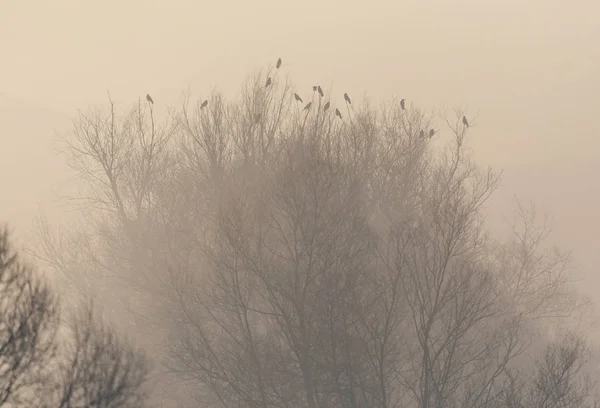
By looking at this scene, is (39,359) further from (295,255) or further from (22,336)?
(295,255)

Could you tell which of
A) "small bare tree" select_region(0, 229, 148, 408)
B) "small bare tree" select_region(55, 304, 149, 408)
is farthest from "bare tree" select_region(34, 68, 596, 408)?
"small bare tree" select_region(0, 229, 148, 408)

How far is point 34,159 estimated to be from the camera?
302 ft

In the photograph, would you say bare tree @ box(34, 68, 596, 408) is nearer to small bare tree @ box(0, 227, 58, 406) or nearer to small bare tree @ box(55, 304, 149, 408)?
small bare tree @ box(55, 304, 149, 408)

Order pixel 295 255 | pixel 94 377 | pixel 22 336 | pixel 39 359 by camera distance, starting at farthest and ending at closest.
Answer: pixel 295 255 → pixel 94 377 → pixel 39 359 → pixel 22 336

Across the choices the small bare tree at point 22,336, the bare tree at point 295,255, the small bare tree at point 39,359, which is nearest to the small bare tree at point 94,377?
the small bare tree at point 39,359

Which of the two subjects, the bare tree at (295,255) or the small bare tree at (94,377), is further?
the bare tree at (295,255)

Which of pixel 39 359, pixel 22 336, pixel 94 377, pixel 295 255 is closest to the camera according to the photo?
pixel 22 336

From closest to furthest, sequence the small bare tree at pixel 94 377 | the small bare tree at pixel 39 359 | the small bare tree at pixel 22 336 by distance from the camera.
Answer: the small bare tree at pixel 22 336, the small bare tree at pixel 39 359, the small bare tree at pixel 94 377

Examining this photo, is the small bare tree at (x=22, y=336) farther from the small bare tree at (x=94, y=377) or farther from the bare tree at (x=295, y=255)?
the bare tree at (x=295, y=255)

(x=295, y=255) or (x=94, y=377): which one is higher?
(x=295, y=255)

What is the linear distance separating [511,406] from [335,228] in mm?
4831

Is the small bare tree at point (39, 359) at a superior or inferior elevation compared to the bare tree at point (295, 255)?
inferior

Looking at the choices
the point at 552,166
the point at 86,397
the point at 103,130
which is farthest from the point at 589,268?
the point at 86,397

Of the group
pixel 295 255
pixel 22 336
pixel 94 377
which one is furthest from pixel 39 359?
Answer: pixel 295 255
